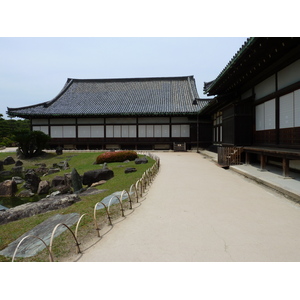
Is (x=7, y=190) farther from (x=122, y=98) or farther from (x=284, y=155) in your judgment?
(x=122, y=98)

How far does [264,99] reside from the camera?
35.0 feet

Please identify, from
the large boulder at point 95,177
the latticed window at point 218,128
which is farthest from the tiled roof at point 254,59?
the large boulder at point 95,177

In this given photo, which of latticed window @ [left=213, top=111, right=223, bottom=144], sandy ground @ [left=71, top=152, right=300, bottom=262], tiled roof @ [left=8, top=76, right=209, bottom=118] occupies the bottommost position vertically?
sandy ground @ [left=71, top=152, right=300, bottom=262]

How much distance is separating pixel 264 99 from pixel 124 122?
1671 cm

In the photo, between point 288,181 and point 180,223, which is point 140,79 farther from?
point 180,223

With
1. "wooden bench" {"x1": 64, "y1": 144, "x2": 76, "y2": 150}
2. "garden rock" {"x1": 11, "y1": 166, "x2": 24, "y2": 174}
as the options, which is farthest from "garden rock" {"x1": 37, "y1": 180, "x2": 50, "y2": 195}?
"wooden bench" {"x1": 64, "y1": 144, "x2": 76, "y2": 150}

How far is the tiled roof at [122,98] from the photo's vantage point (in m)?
24.9

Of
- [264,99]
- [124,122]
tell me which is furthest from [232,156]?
[124,122]

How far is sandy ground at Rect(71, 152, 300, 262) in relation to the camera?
335cm

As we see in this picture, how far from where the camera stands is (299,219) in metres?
4.75

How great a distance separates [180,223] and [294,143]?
6.39m

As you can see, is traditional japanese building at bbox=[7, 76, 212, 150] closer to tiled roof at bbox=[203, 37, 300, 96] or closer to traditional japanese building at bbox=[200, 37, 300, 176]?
traditional japanese building at bbox=[200, 37, 300, 176]

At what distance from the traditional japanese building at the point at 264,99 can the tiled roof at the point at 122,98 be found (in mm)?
11458

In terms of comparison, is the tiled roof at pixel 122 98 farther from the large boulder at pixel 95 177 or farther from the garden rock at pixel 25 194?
the garden rock at pixel 25 194
